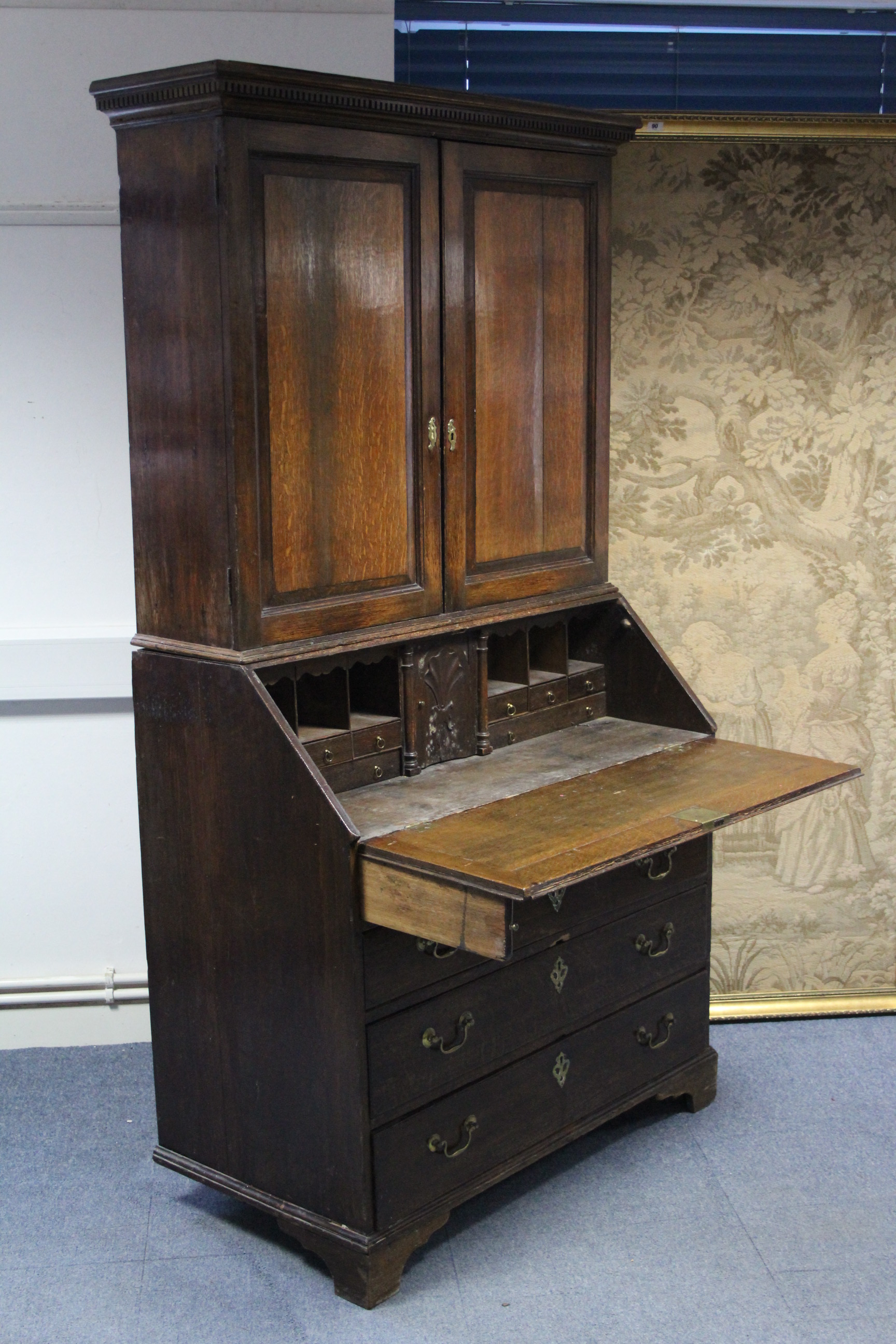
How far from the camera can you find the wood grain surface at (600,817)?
7.82ft

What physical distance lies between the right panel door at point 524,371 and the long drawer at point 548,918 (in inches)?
23.2

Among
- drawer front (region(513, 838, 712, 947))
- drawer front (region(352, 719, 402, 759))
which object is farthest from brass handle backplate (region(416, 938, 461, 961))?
drawer front (region(352, 719, 402, 759))

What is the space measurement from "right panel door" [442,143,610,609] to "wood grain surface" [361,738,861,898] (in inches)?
17.1

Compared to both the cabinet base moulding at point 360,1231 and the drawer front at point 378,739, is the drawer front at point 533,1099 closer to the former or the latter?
the cabinet base moulding at point 360,1231

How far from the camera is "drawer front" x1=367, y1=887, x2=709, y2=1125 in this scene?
261 centimetres

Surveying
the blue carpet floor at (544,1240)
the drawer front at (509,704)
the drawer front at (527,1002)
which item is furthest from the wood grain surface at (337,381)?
the blue carpet floor at (544,1240)

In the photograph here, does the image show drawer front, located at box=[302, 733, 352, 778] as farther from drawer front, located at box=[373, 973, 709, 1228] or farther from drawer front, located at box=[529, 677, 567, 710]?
drawer front, located at box=[373, 973, 709, 1228]

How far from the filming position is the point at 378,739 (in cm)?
283

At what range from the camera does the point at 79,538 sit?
11.0ft

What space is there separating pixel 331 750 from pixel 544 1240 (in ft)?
3.24

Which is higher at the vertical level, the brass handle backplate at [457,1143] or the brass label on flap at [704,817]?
the brass label on flap at [704,817]

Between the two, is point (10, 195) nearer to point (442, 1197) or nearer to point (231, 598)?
point (231, 598)

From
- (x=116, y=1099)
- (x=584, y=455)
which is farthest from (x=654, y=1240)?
(x=584, y=455)

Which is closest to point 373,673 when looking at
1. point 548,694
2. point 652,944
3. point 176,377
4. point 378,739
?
point 378,739
